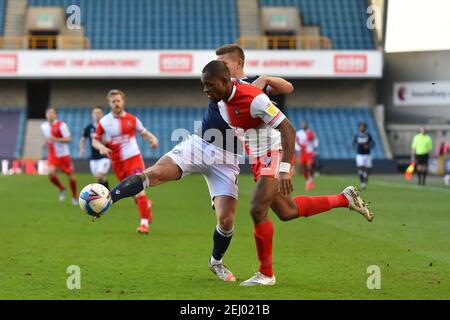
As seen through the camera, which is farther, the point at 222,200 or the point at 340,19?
the point at 340,19

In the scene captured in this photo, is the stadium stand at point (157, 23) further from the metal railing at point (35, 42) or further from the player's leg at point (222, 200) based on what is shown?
the player's leg at point (222, 200)

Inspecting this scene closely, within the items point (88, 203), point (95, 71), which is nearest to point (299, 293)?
point (88, 203)

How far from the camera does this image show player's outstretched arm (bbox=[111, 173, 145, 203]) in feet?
27.3

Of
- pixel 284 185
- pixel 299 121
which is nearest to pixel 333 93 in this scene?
pixel 299 121

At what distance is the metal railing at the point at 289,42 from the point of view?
48844 mm

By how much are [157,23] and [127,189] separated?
144ft

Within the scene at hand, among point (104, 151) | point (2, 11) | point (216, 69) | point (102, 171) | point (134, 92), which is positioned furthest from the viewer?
point (134, 92)

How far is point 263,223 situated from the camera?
8305 millimetres

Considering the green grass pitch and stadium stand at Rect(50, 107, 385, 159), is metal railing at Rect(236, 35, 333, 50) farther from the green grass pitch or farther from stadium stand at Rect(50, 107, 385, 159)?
the green grass pitch

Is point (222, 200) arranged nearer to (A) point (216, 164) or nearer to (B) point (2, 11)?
(A) point (216, 164)

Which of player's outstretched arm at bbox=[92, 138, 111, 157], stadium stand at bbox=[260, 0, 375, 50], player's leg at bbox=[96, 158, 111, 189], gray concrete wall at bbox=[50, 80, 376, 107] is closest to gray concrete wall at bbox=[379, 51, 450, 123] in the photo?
gray concrete wall at bbox=[50, 80, 376, 107]

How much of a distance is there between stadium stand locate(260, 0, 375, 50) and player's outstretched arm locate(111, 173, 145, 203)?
42.7 m

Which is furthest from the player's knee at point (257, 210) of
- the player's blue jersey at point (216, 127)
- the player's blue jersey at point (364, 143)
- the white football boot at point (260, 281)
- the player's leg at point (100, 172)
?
the player's blue jersey at point (364, 143)
